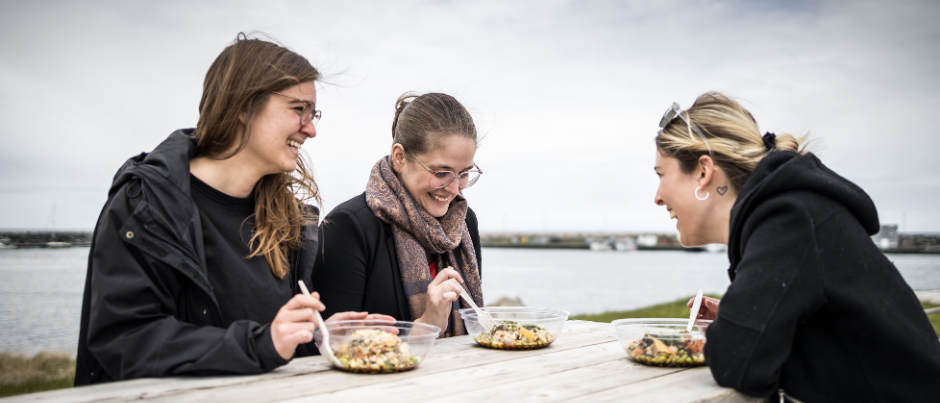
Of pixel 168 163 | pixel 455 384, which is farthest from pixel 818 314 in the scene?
pixel 168 163

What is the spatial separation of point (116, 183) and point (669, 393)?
1737mm

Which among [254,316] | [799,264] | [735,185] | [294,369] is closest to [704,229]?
[735,185]

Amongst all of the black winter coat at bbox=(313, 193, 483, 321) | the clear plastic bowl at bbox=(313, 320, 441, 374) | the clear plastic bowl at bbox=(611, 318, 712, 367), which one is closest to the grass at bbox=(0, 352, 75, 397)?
the black winter coat at bbox=(313, 193, 483, 321)

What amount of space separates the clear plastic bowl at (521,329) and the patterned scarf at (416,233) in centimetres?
53

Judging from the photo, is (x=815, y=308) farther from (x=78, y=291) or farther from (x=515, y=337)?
(x=78, y=291)

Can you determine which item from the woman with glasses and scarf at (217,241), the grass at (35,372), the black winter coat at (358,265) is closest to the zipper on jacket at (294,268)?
the woman with glasses and scarf at (217,241)

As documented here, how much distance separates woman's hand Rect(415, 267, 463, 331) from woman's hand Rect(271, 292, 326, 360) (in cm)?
70

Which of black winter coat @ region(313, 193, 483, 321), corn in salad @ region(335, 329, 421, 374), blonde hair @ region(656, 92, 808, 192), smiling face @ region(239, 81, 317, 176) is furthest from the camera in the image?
black winter coat @ region(313, 193, 483, 321)

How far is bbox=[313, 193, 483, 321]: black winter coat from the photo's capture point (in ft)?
8.21

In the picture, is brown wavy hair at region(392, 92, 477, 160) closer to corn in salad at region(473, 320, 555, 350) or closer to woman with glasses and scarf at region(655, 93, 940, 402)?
corn in salad at region(473, 320, 555, 350)

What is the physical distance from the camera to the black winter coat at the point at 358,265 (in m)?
2.50

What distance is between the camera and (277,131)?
2.00m

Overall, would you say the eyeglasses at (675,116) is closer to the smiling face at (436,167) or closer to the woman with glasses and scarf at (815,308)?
the woman with glasses and scarf at (815,308)

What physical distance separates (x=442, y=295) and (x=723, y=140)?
1.18 meters
